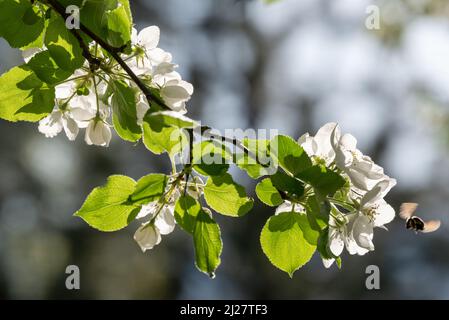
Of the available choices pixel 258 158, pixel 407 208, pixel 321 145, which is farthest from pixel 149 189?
pixel 407 208

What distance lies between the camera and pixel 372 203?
948 millimetres

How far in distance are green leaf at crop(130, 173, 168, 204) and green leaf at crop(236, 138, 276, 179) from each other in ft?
0.39

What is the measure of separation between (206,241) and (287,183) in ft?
0.49

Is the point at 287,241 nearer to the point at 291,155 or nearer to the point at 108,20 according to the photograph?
the point at 291,155

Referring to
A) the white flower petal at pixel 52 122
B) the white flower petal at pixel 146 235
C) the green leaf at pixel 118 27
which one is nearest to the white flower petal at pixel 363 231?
the white flower petal at pixel 146 235

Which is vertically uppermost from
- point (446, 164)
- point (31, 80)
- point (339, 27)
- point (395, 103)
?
point (339, 27)

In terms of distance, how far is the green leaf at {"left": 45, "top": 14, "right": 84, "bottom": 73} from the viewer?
953 mm

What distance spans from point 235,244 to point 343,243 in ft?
18.2

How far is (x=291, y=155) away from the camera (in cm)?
90

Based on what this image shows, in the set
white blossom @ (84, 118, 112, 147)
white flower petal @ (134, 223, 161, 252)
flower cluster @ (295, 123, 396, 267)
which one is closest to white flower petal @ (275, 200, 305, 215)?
flower cluster @ (295, 123, 396, 267)

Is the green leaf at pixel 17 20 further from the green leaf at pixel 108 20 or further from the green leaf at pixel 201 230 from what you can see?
the green leaf at pixel 201 230

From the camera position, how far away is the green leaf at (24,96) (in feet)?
3.28
